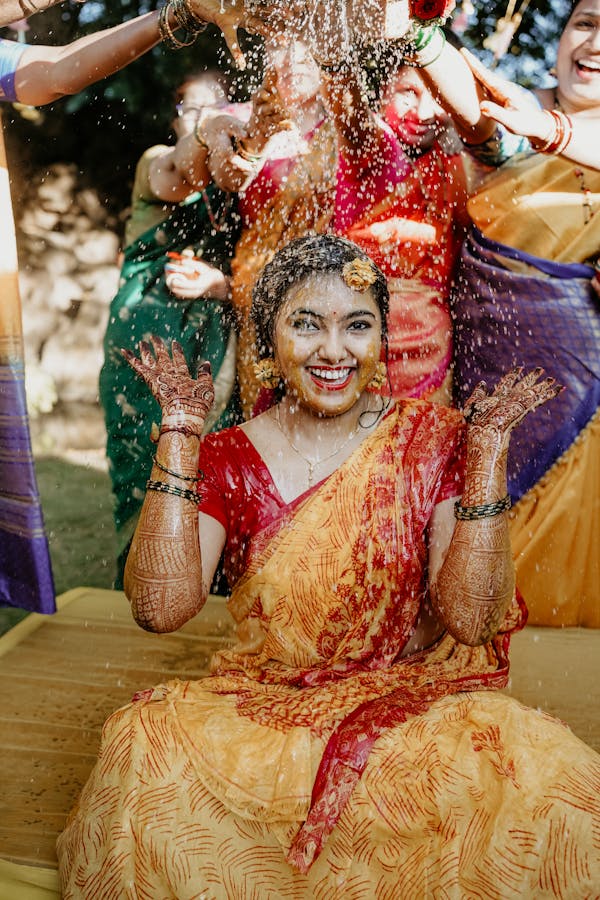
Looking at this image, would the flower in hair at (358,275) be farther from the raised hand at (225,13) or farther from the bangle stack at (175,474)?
the raised hand at (225,13)

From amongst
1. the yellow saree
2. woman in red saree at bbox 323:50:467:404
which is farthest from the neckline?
woman in red saree at bbox 323:50:467:404

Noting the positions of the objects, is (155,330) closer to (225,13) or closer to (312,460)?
(225,13)

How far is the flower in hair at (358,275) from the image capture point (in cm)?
259

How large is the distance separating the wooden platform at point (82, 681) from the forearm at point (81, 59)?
2346 millimetres

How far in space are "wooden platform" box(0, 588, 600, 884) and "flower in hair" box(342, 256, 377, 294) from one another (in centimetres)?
188

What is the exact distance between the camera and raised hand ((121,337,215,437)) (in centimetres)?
244

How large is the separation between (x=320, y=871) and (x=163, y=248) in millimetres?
3169

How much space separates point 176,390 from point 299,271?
509 millimetres

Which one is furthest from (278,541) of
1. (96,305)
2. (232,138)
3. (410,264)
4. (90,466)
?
(90,466)

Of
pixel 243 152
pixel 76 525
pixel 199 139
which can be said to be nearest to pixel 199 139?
pixel 199 139

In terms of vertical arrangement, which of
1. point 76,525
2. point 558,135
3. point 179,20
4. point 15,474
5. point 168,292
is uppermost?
point 179,20

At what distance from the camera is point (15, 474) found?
159 inches

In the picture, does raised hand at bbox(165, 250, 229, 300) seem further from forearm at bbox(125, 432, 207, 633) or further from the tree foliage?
forearm at bbox(125, 432, 207, 633)

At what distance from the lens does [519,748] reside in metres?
2.15
